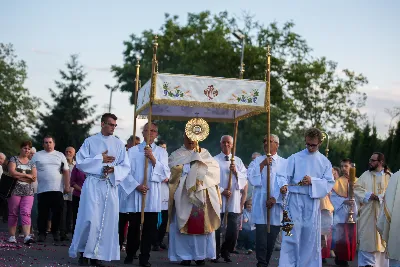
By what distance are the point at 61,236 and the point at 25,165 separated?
2.02 m

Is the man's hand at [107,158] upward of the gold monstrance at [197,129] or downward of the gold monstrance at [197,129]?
downward

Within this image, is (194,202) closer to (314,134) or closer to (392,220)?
(314,134)

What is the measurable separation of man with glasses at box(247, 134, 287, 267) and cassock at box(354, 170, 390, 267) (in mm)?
1812

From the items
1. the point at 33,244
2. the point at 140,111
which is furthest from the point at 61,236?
the point at 140,111

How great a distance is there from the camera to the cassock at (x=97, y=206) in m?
11.2

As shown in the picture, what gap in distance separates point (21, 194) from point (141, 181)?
322 centimetres

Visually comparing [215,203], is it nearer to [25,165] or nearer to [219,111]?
[219,111]

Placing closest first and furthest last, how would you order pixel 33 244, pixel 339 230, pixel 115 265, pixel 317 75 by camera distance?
pixel 115 265 < pixel 33 244 < pixel 339 230 < pixel 317 75

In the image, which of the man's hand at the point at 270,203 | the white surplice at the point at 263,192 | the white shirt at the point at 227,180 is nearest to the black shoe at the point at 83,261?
the white surplice at the point at 263,192

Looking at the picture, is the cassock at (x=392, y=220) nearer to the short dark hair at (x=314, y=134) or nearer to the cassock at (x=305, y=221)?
the cassock at (x=305, y=221)

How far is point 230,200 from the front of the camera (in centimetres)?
1370

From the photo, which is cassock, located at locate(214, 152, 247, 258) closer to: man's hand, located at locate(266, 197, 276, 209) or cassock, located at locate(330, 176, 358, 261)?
man's hand, located at locate(266, 197, 276, 209)

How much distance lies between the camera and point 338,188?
51.4 ft

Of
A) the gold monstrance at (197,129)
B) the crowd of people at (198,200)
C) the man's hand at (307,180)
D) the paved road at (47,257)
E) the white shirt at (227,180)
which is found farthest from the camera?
the white shirt at (227,180)
